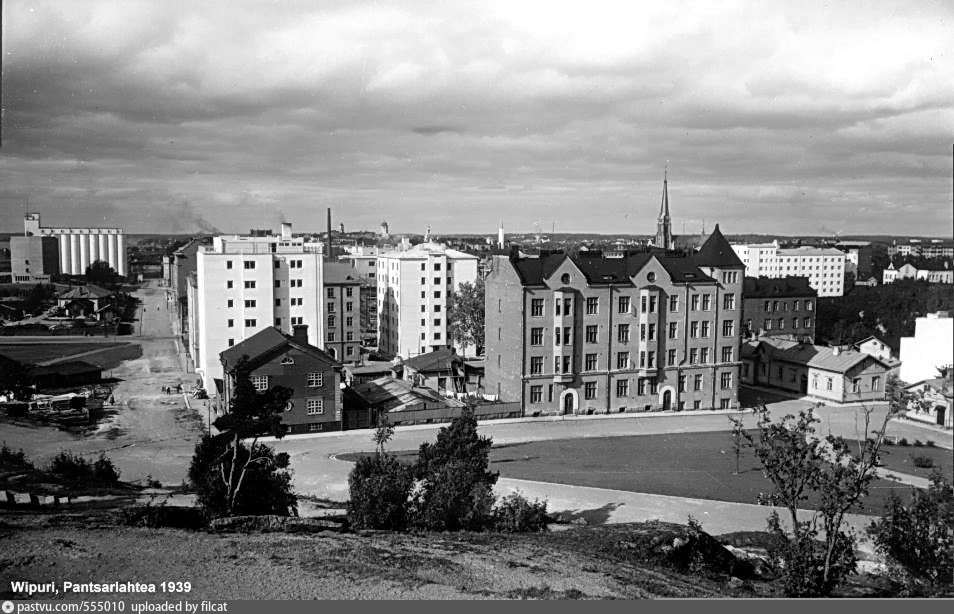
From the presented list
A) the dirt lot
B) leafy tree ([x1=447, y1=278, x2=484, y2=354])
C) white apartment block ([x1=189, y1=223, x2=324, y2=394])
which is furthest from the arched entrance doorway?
the dirt lot

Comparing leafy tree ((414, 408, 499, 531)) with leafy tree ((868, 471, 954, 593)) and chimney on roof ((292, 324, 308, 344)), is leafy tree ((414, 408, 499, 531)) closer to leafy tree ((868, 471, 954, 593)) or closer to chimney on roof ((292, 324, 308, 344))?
leafy tree ((868, 471, 954, 593))

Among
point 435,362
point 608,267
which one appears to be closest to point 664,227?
point 608,267

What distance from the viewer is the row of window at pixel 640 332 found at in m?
18.9

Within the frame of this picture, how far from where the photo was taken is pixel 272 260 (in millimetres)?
18953

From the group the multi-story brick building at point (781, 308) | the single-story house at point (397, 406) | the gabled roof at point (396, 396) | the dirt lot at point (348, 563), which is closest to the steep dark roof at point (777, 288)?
the multi-story brick building at point (781, 308)

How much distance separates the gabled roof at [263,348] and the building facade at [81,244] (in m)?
3.05

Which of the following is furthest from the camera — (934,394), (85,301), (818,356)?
(818,356)

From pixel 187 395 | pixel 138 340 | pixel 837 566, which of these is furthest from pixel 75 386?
pixel 837 566

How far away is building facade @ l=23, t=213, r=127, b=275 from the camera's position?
41.0 ft

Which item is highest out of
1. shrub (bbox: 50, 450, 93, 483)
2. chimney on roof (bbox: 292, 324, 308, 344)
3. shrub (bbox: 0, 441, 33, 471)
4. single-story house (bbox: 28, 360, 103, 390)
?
chimney on roof (bbox: 292, 324, 308, 344)

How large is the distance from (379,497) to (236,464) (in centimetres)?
222

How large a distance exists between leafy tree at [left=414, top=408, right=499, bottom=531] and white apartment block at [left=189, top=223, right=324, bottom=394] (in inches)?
321

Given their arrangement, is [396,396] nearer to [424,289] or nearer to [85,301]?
[85,301]

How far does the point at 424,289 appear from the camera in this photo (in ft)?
88.4
